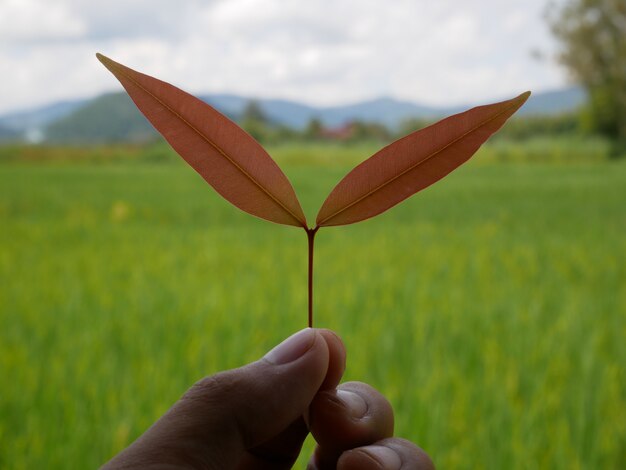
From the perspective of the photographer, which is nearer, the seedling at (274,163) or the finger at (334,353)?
the seedling at (274,163)

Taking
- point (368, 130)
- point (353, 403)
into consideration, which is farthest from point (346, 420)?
point (368, 130)

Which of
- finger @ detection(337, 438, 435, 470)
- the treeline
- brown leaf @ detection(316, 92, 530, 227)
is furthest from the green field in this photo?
the treeline

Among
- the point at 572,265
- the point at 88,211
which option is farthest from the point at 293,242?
the point at 88,211

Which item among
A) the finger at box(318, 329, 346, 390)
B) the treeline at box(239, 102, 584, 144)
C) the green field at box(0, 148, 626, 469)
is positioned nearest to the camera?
the finger at box(318, 329, 346, 390)

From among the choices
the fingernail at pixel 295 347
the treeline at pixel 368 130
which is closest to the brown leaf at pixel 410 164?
the fingernail at pixel 295 347

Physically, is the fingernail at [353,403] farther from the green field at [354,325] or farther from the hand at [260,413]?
the green field at [354,325]

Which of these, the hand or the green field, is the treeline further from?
the hand
